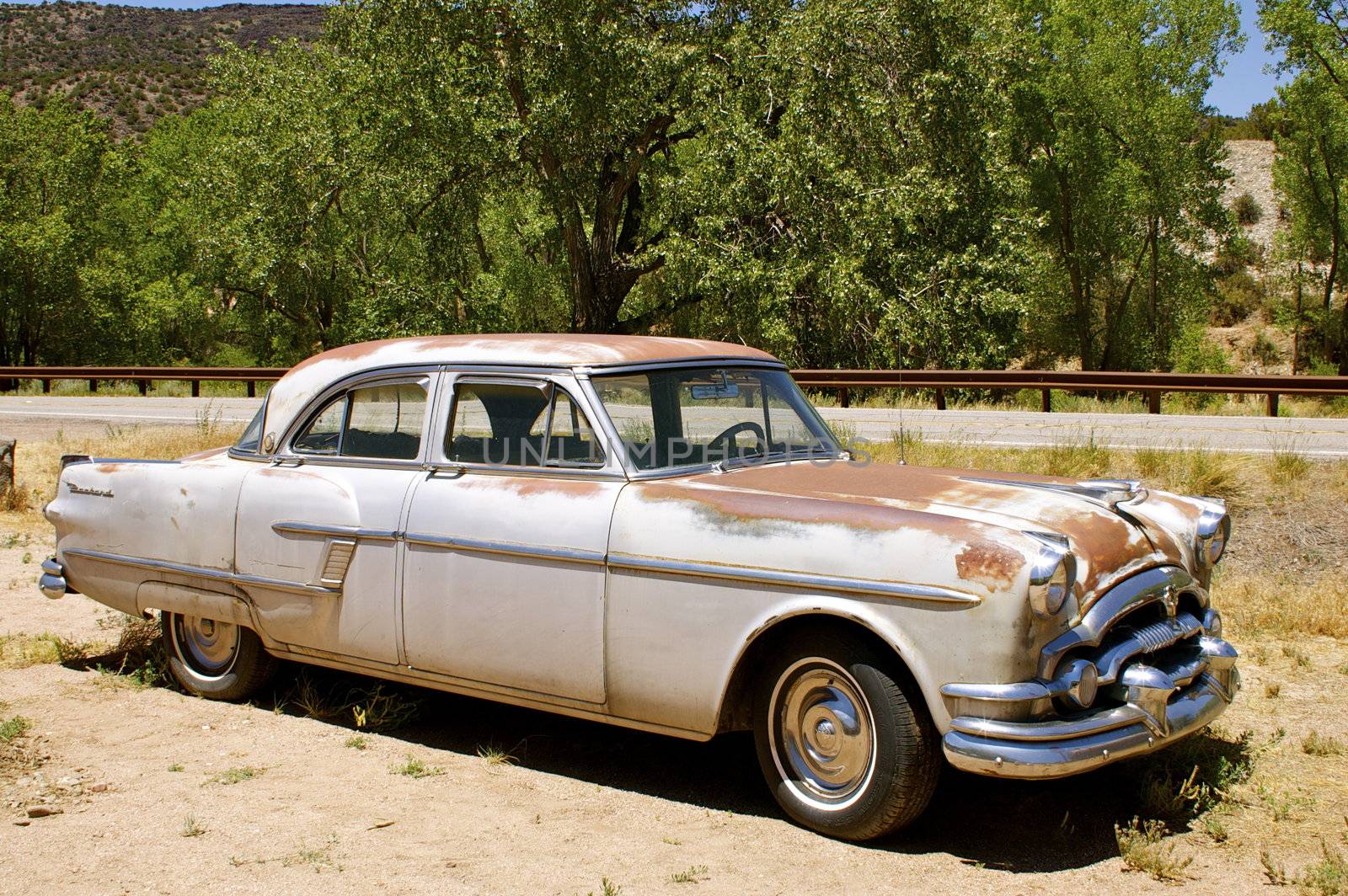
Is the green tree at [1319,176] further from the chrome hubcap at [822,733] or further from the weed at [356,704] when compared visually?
the chrome hubcap at [822,733]


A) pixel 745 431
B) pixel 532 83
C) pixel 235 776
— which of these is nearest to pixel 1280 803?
pixel 745 431

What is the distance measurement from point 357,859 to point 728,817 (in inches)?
50.8

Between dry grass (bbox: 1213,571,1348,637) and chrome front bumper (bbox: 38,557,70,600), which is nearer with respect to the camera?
chrome front bumper (bbox: 38,557,70,600)

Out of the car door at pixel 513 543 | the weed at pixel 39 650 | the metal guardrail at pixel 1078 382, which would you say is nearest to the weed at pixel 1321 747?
the car door at pixel 513 543

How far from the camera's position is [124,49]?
341 ft

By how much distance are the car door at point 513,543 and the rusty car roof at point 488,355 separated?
4.5 inches

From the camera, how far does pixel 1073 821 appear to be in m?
4.12

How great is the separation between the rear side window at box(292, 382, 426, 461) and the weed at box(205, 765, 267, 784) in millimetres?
1373

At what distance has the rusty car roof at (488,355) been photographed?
481 centimetres

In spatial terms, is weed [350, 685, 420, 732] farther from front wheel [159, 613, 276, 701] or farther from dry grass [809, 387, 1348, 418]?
dry grass [809, 387, 1348, 418]

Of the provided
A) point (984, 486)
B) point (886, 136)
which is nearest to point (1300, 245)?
point (886, 136)

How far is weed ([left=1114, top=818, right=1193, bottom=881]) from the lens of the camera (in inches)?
142

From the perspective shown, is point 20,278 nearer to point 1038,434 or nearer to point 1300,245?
point 1038,434

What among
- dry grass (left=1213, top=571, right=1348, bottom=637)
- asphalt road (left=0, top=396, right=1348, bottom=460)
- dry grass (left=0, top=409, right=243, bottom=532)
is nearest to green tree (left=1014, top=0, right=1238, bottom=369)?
asphalt road (left=0, top=396, right=1348, bottom=460)
